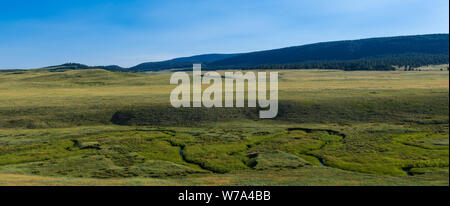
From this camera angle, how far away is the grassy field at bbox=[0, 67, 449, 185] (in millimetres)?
38656

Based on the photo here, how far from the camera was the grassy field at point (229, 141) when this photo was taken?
38656 millimetres

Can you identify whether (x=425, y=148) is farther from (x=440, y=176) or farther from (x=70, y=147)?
(x=70, y=147)

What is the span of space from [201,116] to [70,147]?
2750 centimetres

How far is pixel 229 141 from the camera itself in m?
56.3

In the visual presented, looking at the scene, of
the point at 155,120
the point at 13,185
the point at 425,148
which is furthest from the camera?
the point at 155,120

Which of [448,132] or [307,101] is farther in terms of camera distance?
[307,101]
